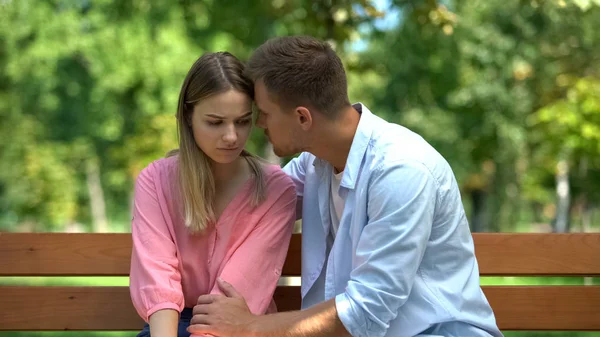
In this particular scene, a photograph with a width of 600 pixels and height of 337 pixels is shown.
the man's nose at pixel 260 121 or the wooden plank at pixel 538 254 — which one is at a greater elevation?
the man's nose at pixel 260 121

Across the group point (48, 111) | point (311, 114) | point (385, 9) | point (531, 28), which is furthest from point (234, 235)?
point (48, 111)

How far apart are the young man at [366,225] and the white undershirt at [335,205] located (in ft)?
0.07

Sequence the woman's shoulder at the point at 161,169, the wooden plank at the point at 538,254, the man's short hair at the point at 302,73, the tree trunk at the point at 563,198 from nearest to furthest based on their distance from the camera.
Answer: the man's short hair at the point at 302,73 < the woman's shoulder at the point at 161,169 < the wooden plank at the point at 538,254 < the tree trunk at the point at 563,198

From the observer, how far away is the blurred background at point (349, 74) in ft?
26.8

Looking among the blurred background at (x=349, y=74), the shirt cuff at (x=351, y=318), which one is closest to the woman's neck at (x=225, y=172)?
the shirt cuff at (x=351, y=318)

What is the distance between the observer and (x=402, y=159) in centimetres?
262

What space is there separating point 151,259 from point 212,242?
0.25 m

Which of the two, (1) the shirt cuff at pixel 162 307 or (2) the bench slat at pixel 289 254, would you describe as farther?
(2) the bench slat at pixel 289 254

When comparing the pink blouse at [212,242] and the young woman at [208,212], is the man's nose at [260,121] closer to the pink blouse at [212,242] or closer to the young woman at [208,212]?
the young woman at [208,212]

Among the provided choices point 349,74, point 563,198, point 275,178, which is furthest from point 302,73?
point 563,198

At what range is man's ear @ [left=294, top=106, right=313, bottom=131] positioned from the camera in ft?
9.09

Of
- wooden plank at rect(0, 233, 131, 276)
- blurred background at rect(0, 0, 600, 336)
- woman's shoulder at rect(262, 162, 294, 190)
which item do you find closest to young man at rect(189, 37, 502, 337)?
woman's shoulder at rect(262, 162, 294, 190)

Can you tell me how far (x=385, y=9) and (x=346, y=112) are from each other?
16.7 ft

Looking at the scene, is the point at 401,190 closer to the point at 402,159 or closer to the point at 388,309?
the point at 402,159
